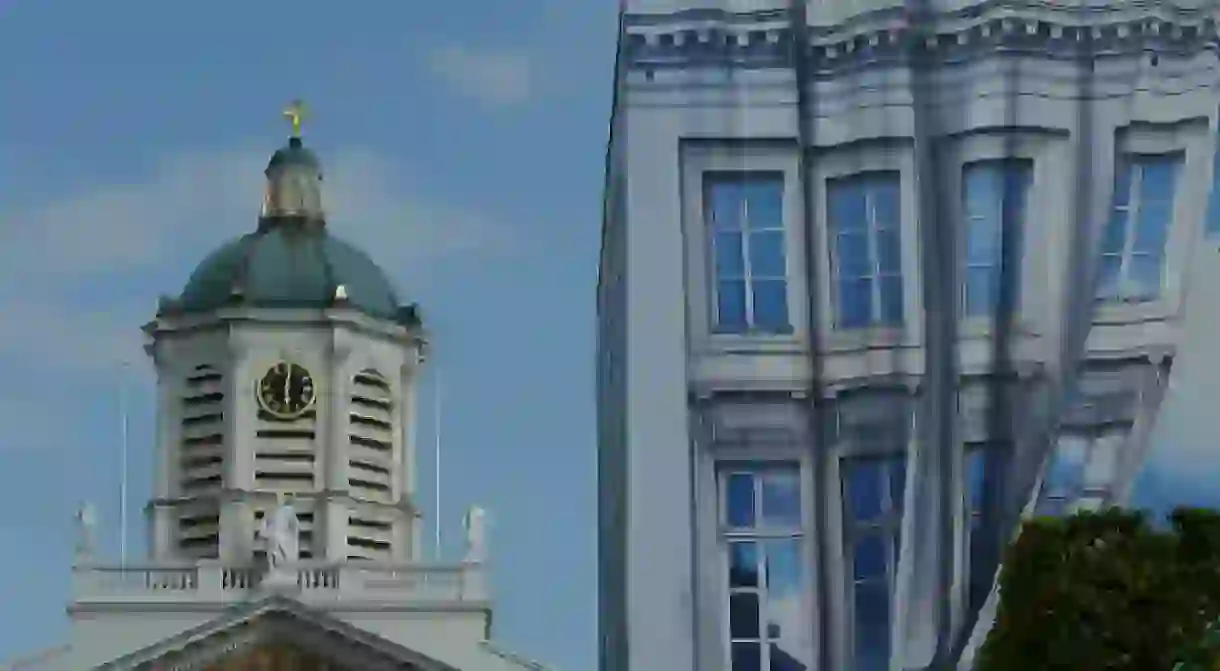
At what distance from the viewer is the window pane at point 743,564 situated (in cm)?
3900

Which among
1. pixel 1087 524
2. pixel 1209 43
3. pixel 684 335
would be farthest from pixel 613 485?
pixel 1087 524

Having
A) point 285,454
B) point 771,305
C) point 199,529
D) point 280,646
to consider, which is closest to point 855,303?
point 771,305

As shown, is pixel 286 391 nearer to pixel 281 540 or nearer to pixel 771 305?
pixel 281 540

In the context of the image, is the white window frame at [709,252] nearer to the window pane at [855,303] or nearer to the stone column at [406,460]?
the window pane at [855,303]

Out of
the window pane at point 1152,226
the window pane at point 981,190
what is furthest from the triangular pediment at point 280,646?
the window pane at point 1152,226

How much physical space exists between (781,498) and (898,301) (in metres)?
2.40

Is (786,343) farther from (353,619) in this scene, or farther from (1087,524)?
(353,619)

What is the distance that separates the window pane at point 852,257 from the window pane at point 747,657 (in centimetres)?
401

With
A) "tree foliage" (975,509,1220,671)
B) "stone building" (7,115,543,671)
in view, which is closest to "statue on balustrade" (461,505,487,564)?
"stone building" (7,115,543,671)

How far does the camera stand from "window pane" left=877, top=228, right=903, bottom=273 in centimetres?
3941

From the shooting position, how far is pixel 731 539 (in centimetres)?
3916

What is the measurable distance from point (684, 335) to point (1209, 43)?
20.6 ft

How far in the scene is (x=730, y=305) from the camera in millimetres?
39594

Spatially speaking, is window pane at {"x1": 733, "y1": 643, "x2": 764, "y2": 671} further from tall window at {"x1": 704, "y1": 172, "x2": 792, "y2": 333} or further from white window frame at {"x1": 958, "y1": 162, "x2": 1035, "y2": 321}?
white window frame at {"x1": 958, "y1": 162, "x2": 1035, "y2": 321}
